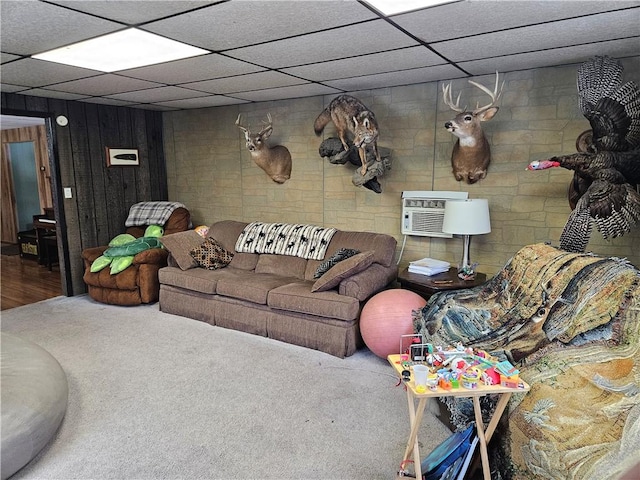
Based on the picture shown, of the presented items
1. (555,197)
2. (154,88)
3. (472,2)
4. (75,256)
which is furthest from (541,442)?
(75,256)

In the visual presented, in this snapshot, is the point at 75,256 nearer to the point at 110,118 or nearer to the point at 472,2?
the point at 110,118

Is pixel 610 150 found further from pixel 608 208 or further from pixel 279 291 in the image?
pixel 279 291

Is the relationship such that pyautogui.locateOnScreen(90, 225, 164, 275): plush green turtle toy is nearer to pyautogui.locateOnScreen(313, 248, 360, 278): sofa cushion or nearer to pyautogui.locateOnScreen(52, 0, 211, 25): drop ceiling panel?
pyautogui.locateOnScreen(313, 248, 360, 278): sofa cushion

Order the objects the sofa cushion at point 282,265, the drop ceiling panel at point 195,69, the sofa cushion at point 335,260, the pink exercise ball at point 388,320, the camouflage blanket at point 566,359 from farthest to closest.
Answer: the sofa cushion at point 282,265
the sofa cushion at point 335,260
the pink exercise ball at point 388,320
the drop ceiling panel at point 195,69
the camouflage blanket at point 566,359

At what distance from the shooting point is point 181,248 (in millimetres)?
4254

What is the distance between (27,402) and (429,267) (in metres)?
2.76

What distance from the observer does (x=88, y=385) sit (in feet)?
9.24

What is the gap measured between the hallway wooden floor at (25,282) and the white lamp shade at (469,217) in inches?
175

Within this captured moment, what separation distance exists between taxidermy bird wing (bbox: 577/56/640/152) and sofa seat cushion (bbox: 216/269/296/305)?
2.56 meters

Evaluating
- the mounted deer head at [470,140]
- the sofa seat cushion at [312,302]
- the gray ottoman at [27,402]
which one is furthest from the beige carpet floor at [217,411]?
the mounted deer head at [470,140]

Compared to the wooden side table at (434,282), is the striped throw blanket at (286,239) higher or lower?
higher

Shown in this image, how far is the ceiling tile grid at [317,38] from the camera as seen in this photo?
1937 mm

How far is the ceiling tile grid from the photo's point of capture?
1937 mm

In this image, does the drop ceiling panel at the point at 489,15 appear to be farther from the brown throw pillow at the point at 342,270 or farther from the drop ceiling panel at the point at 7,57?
the drop ceiling panel at the point at 7,57
